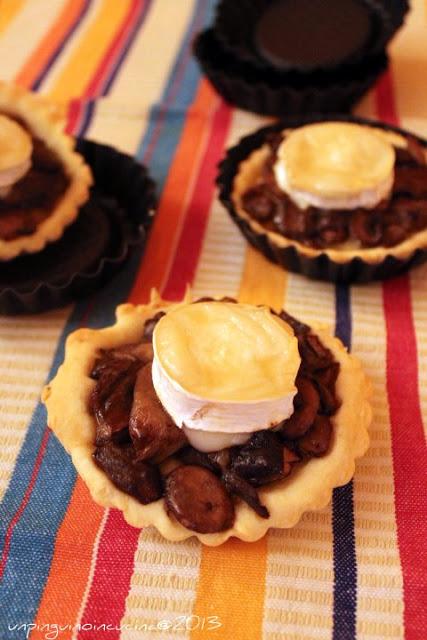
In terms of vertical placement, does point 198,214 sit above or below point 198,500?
below

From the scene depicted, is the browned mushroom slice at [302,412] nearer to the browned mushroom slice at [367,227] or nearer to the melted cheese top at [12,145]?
the browned mushroom slice at [367,227]

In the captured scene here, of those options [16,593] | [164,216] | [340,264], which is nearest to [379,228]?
[340,264]

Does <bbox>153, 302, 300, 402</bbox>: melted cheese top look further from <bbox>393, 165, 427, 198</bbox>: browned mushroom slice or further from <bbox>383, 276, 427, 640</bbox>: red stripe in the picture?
<bbox>393, 165, 427, 198</bbox>: browned mushroom slice

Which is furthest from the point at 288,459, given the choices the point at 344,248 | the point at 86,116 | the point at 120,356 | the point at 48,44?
the point at 48,44

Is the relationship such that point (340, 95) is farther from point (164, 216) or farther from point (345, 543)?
point (345, 543)

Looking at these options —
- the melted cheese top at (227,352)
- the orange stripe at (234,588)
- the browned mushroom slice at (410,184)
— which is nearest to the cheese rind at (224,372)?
the melted cheese top at (227,352)

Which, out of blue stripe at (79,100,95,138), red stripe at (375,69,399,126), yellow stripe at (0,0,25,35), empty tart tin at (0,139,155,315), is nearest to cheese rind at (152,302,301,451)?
empty tart tin at (0,139,155,315)

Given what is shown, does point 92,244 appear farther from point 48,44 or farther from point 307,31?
point 48,44
